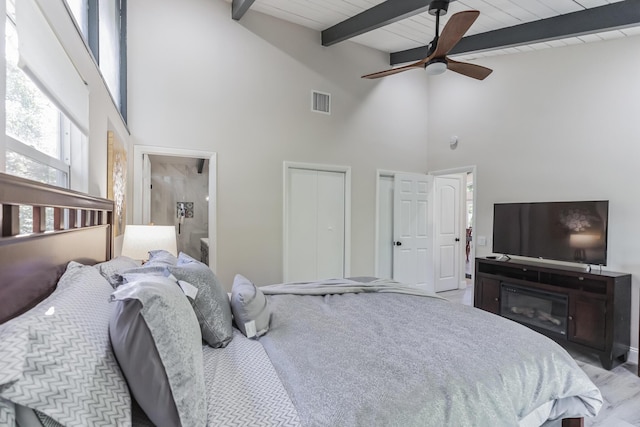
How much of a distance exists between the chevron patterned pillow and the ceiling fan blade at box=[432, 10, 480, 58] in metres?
2.54

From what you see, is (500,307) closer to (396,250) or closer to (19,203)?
(396,250)

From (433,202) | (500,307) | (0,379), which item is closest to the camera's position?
(0,379)

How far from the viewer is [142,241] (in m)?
2.50

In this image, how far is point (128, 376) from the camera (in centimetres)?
85

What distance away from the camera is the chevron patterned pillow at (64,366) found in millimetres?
616

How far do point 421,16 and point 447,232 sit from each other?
3.36 m

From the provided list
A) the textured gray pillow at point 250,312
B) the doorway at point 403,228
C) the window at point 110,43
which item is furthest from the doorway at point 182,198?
the textured gray pillow at point 250,312

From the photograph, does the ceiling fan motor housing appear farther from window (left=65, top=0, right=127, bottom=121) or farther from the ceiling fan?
window (left=65, top=0, right=127, bottom=121)

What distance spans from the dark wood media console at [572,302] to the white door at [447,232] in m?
1.57

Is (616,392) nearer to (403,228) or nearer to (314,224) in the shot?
(403,228)

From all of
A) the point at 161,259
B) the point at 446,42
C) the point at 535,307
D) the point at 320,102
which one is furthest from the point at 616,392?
the point at 320,102

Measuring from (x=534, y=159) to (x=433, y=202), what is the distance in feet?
5.47

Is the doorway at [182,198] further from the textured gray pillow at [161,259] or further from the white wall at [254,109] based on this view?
the textured gray pillow at [161,259]

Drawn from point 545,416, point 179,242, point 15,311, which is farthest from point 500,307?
point 179,242
